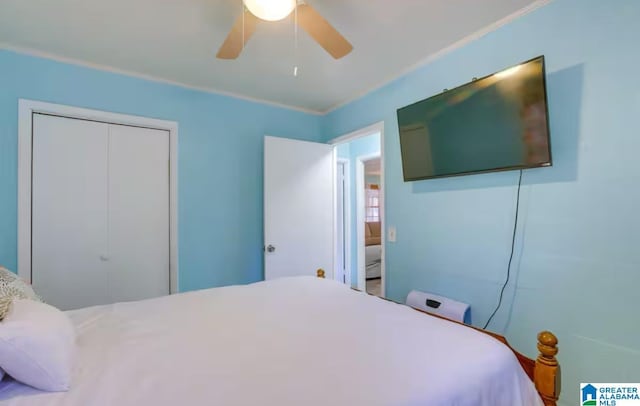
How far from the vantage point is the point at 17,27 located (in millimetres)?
1849

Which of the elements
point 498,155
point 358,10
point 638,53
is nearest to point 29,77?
point 358,10

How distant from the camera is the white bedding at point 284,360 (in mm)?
813

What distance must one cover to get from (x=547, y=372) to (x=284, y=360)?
0.91 m

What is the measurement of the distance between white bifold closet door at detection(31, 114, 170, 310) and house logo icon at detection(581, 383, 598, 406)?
2889 mm

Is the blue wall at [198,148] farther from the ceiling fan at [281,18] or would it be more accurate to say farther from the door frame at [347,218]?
the ceiling fan at [281,18]

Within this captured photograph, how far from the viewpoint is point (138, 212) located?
253 cm

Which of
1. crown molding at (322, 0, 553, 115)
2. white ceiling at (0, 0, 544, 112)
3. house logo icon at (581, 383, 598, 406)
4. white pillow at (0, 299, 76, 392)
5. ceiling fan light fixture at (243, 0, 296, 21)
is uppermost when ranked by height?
white ceiling at (0, 0, 544, 112)

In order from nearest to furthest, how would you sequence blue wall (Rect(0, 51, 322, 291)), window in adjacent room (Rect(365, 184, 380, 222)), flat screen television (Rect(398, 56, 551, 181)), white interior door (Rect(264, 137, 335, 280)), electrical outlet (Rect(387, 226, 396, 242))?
flat screen television (Rect(398, 56, 551, 181)), blue wall (Rect(0, 51, 322, 291)), electrical outlet (Rect(387, 226, 396, 242)), white interior door (Rect(264, 137, 335, 280)), window in adjacent room (Rect(365, 184, 380, 222))

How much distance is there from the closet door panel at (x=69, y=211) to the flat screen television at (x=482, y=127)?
8.03ft

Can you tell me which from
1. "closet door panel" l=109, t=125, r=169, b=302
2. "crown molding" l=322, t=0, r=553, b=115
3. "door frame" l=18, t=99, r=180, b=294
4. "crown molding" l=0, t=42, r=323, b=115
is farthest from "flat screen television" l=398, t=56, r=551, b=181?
"door frame" l=18, t=99, r=180, b=294

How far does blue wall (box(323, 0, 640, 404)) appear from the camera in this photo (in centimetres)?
138

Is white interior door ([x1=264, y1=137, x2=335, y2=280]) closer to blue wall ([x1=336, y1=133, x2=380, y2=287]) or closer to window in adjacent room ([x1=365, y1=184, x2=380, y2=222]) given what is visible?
blue wall ([x1=336, y1=133, x2=380, y2=287])

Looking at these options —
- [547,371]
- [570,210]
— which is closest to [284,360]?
[547,371]

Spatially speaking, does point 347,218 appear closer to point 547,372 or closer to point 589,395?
point 589,395
